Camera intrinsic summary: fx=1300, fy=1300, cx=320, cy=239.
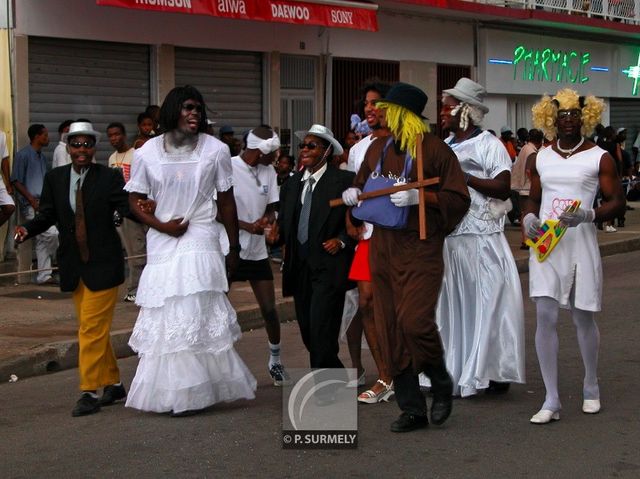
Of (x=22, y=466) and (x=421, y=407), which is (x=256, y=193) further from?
(x=22, y=466)

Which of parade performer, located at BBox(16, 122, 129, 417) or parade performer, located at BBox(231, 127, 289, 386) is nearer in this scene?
parade performer, located at BBox(16, 122, 129, 417)

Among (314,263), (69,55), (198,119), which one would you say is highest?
(69,55)

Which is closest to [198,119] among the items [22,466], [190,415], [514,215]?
[190,415]

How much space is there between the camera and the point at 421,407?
730 centimetres

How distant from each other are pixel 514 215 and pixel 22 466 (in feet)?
54.8

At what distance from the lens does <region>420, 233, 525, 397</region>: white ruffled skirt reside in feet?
27.3

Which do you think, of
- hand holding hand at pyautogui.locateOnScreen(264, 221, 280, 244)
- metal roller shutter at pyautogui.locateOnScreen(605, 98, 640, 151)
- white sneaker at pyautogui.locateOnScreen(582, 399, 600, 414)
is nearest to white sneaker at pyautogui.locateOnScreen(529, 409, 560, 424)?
white sneaker at pyautogui.locateOnScreen(582, 399, 600, 414)

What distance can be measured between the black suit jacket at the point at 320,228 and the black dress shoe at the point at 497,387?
118 cm

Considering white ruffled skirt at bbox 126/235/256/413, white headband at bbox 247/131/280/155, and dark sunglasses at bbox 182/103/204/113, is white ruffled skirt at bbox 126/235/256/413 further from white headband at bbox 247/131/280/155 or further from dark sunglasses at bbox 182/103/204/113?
white headband at bbox 247/131/280/155

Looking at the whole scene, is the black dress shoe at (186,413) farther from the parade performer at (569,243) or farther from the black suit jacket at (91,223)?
the parade performer at (569,243)

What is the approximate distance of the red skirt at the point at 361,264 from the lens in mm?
8273

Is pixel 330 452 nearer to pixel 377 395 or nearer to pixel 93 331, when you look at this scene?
pixel 377 395

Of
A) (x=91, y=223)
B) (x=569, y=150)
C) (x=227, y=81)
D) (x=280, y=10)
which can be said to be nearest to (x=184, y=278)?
(x=91, y=223)

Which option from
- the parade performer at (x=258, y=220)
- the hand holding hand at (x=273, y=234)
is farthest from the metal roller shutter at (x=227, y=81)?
the hand holding hand at (x=273, y=234)
